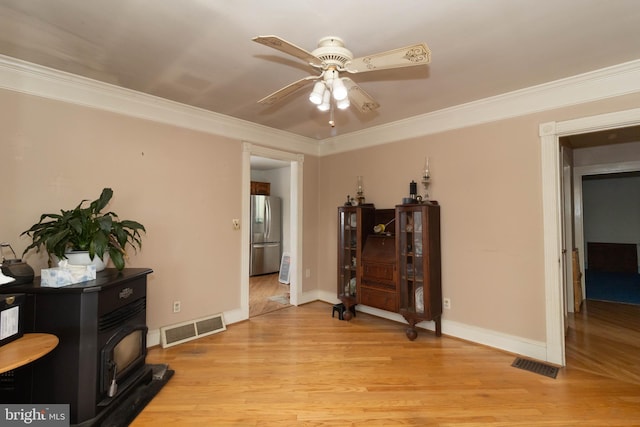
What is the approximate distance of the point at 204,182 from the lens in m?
3.35

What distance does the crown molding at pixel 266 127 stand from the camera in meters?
2.33

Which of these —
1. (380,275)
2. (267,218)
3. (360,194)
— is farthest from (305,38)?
(267,218)

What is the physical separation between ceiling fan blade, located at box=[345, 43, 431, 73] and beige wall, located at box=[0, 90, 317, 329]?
7.35ft

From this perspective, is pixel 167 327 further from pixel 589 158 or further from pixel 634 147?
pixel 634 147

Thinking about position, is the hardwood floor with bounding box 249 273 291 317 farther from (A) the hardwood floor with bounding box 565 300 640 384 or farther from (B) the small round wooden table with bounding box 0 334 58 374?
(A) the hardwood floor with bounding box 565 300 640 384

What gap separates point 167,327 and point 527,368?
11.3 ft

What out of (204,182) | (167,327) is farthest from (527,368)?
(204,182)

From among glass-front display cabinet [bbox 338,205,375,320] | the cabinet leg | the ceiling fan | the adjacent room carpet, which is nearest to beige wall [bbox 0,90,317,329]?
glass-front display cabinet [bbox 338,205,375,320]

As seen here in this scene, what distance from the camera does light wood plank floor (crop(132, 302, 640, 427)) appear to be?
1.91 m

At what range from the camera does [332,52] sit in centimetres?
173

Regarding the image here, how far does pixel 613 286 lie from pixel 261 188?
24.2 ft

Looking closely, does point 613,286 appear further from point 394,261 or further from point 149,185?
point 149,185

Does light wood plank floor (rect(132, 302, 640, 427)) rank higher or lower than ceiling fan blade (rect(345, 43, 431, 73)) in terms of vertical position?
lower

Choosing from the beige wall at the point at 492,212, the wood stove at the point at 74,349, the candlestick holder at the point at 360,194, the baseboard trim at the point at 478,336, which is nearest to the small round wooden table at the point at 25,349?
the wood stove at the point at 74,349
